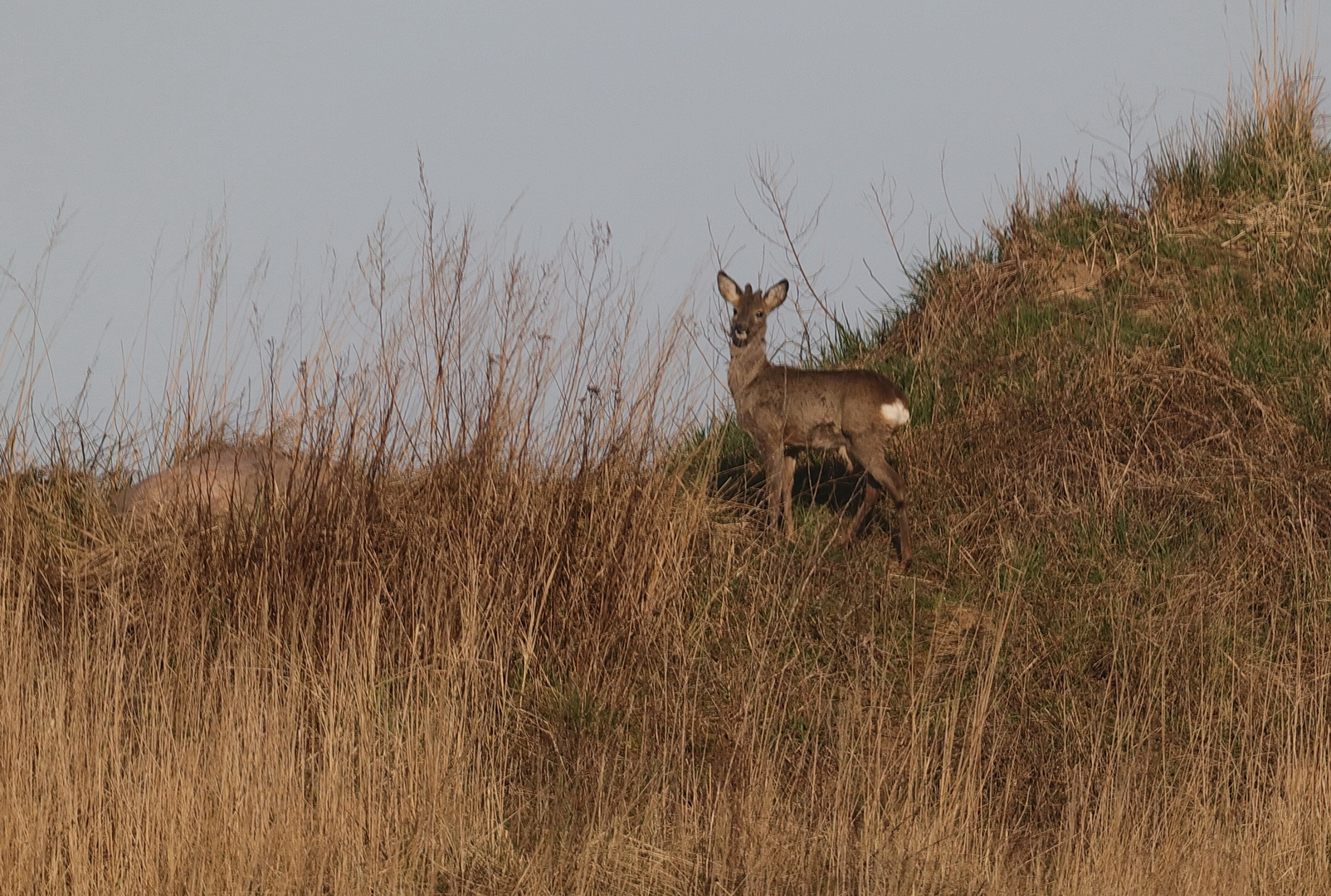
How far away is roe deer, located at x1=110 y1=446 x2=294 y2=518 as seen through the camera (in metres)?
7.82

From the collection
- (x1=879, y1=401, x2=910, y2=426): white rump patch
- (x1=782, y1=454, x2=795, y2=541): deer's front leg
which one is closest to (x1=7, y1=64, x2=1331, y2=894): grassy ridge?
(x1=782, y1=454, x2=795, y2=541): deer's front leg

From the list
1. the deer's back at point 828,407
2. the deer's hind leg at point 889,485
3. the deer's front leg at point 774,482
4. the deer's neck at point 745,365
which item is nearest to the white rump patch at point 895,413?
the deer's back at point 828,407

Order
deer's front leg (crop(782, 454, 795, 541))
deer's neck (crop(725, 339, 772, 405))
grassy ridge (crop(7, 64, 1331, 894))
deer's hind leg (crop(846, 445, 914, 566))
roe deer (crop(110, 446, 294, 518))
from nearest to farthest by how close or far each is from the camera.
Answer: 1. grassy ridge (crop(7, 64, 1331, 894))
2. roe deer (crop(110, 446, 294, 518))
3. deer's hind leg (crop(846, 445, 914, 566))
4. deer's front leg (crop(782, 454, 795, 541))
5. deer's neck (crop(725, 339, 772, 405))

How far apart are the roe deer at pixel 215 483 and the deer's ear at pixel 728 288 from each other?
3.48 meters

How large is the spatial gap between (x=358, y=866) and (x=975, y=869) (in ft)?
7.55

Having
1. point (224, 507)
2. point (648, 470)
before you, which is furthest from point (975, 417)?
point (224, 507)

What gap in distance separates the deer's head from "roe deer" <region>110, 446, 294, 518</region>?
11.0ft

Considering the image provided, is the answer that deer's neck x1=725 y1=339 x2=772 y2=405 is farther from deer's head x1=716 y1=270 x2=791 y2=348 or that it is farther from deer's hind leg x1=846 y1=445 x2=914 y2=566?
deer's hind leg x1=846 y1=445 x2=914 y2=566

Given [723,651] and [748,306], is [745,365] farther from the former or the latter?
[723,651]

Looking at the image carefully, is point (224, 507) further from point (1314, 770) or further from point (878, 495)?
point (1314, 770)

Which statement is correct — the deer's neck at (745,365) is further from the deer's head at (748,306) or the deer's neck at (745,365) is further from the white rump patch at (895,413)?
the white rump patch at (895,413)

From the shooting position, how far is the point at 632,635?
25.4 ft

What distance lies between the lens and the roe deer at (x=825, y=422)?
30.6ft

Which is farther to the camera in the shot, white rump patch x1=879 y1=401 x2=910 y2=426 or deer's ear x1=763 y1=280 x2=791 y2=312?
deer's ear x1=763 y1=280 x2=791 y2=312
